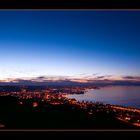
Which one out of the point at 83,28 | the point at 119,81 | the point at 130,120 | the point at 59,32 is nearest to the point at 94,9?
the point at 83,28

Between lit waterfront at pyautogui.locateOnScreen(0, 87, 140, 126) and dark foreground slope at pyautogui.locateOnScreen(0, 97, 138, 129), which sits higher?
lit waterfront at pyautogui.locateOnScreen(0, 87, 140, 126)

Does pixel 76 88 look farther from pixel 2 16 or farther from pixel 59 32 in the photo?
pixel 2 16

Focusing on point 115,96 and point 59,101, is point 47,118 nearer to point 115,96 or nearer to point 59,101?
point 59,101

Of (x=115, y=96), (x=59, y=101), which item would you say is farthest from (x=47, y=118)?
(x=115, y=96)

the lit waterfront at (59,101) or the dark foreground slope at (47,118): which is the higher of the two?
the lit waterfront at (59,101)

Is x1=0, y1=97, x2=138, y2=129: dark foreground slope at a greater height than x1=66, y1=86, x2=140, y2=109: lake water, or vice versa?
x1=66, y1=86, x2=140, y2=109: lake water
